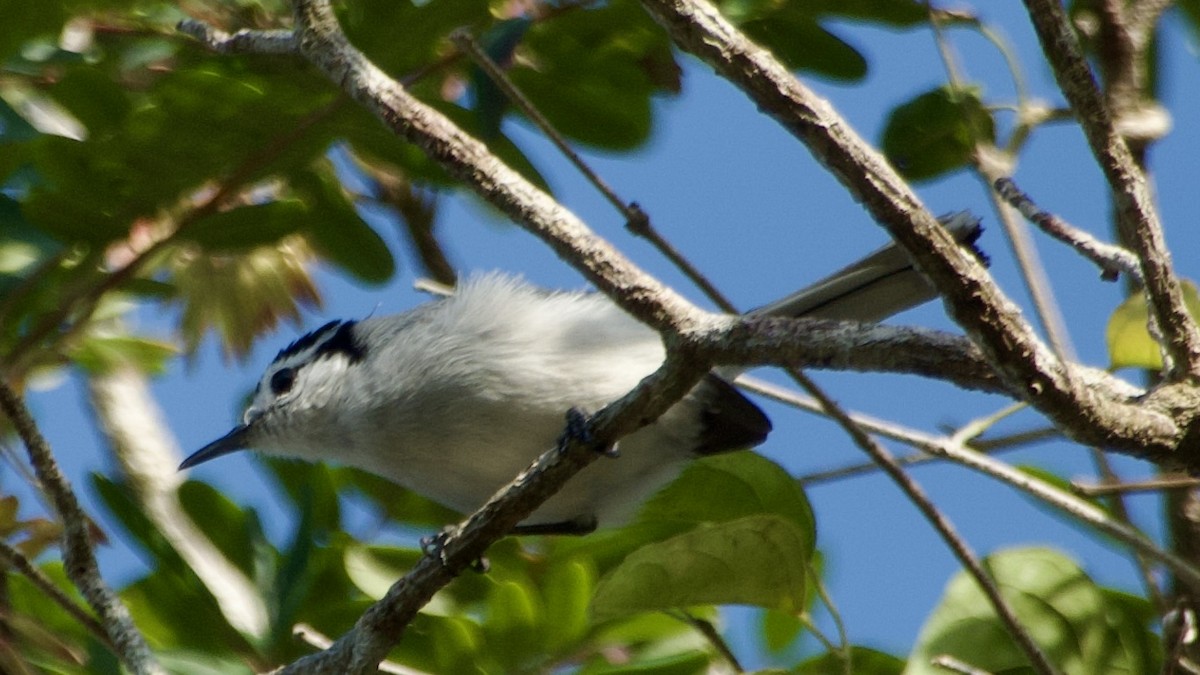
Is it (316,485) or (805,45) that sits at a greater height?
(805,45)

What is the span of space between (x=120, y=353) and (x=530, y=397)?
1.22 metres

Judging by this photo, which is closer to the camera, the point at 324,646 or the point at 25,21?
the point at 324,646

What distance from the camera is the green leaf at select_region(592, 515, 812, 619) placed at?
2.10 meters

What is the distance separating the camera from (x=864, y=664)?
96.7 inches

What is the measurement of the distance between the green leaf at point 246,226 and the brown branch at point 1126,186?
170cm

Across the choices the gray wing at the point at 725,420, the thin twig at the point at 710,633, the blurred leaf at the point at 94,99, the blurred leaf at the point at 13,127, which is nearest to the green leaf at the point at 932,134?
the gray wing at the point at 725,420

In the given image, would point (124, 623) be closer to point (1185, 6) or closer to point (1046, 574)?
point (1046, 574)

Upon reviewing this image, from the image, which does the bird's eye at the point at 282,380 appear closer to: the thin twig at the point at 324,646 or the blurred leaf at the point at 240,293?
the blurred leaf at the point at 240,293

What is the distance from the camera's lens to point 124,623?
→ 211cm

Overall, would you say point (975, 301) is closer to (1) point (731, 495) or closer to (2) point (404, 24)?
(1) point (731, 495)

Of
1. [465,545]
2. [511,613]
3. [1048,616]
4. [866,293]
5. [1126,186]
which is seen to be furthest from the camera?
[866,293]

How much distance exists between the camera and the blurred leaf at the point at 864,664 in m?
2.42

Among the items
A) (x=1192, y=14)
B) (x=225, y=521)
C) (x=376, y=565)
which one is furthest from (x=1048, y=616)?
(x=225, y=521)

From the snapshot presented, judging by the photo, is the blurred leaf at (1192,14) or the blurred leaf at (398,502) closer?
the blurred leaf at (1192,14)
